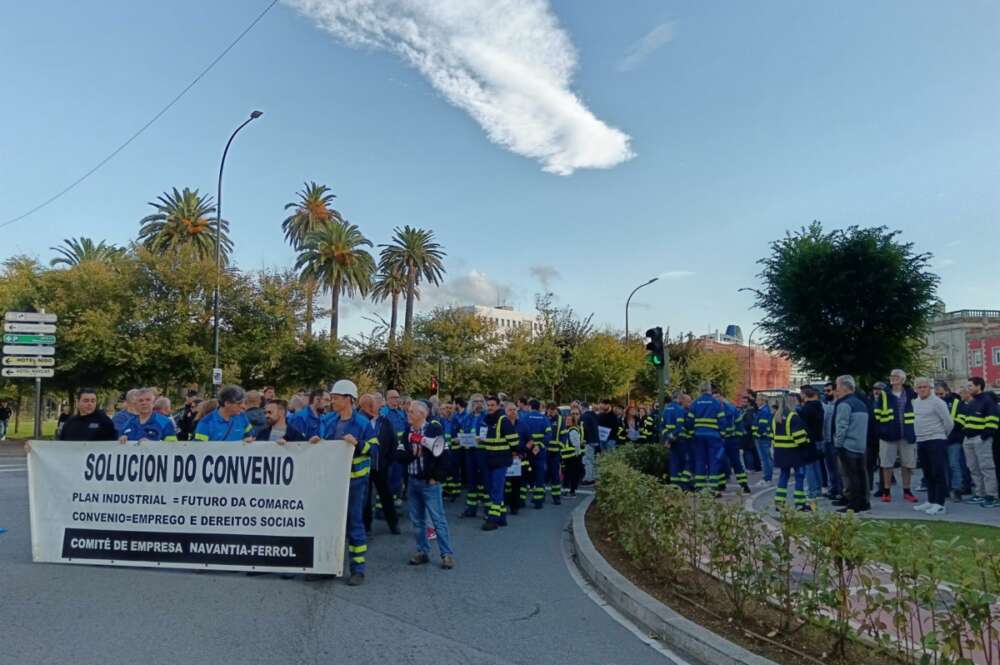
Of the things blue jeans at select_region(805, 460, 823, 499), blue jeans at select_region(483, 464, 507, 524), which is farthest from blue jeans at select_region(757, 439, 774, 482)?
blue jeans at select_region(483, 464, 507, 524)

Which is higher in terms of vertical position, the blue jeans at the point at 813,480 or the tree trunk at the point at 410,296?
the tree trunk at the point at 410,296

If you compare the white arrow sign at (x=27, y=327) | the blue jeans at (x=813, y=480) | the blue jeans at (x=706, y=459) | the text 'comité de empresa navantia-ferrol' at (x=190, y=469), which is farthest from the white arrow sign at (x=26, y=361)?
the blue jeans at (x=813, y=480)

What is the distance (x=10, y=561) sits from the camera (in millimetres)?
7789

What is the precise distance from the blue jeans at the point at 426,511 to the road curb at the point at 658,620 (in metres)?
1.55

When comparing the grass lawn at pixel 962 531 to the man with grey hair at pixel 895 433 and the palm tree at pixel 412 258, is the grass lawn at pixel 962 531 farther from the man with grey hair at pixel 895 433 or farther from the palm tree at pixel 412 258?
the palm tree at pixel 412 258

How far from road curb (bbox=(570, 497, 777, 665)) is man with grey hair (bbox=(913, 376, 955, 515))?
5.79 m

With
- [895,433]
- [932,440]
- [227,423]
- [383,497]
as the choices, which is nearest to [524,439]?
[383,497]

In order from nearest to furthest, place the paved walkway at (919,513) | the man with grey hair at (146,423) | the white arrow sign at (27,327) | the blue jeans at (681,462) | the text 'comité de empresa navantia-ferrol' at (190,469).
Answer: the text 'comité de empresa navantia-ferrol' at (190,469) → the man with grey hair at (146,423) → the paved walkway at (919,513) → the blue jeans at (681,462) → the white arrow sign at (27,327)

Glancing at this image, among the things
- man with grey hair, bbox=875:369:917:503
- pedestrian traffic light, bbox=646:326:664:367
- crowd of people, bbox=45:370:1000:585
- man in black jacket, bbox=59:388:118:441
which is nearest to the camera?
crowd of people, bbox=45:370:1000:585

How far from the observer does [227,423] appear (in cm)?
802

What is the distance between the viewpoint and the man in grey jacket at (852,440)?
398 inches

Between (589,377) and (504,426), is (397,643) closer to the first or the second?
(504,426)

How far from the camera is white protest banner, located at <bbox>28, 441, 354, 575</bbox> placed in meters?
7.15

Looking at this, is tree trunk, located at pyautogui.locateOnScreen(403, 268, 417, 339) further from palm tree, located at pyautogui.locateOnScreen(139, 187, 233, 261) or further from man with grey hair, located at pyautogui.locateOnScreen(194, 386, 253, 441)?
man with grey hair, located at pyautogui.locateOnScreen(194, 386, 253, 441)
